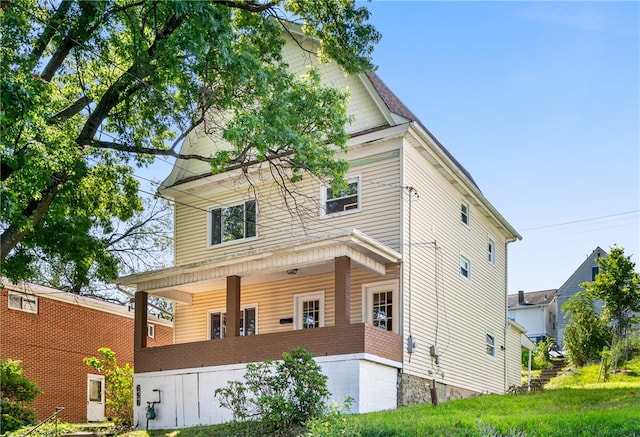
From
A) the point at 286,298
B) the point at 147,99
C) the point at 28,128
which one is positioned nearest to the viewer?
the point at 28,128

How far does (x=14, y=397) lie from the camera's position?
19609mm

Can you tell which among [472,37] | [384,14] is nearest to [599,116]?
[472,37]

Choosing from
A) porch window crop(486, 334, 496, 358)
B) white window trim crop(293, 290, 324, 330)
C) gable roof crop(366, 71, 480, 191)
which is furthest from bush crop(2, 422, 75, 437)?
porch window crop(486, 334, 496, 358)

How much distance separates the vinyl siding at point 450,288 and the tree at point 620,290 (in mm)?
5775

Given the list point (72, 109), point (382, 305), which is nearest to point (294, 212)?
point (382, 305)

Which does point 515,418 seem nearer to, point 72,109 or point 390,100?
point 390,100

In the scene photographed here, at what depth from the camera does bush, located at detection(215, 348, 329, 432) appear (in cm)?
1400

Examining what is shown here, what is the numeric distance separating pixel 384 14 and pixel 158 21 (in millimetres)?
4856

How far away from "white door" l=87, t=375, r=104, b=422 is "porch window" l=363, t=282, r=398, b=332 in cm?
1197

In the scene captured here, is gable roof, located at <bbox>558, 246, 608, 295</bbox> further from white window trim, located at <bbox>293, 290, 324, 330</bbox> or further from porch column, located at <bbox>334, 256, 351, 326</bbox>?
porch column, located at <bbox>334, 256, 351, 326</bbox>

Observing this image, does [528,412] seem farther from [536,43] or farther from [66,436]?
[66,436]

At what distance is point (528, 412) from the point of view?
13.4 m

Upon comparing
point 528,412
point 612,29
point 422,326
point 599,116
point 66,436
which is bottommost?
point 66,436

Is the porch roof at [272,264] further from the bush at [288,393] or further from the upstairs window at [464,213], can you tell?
the upstairs window at [464,213]
